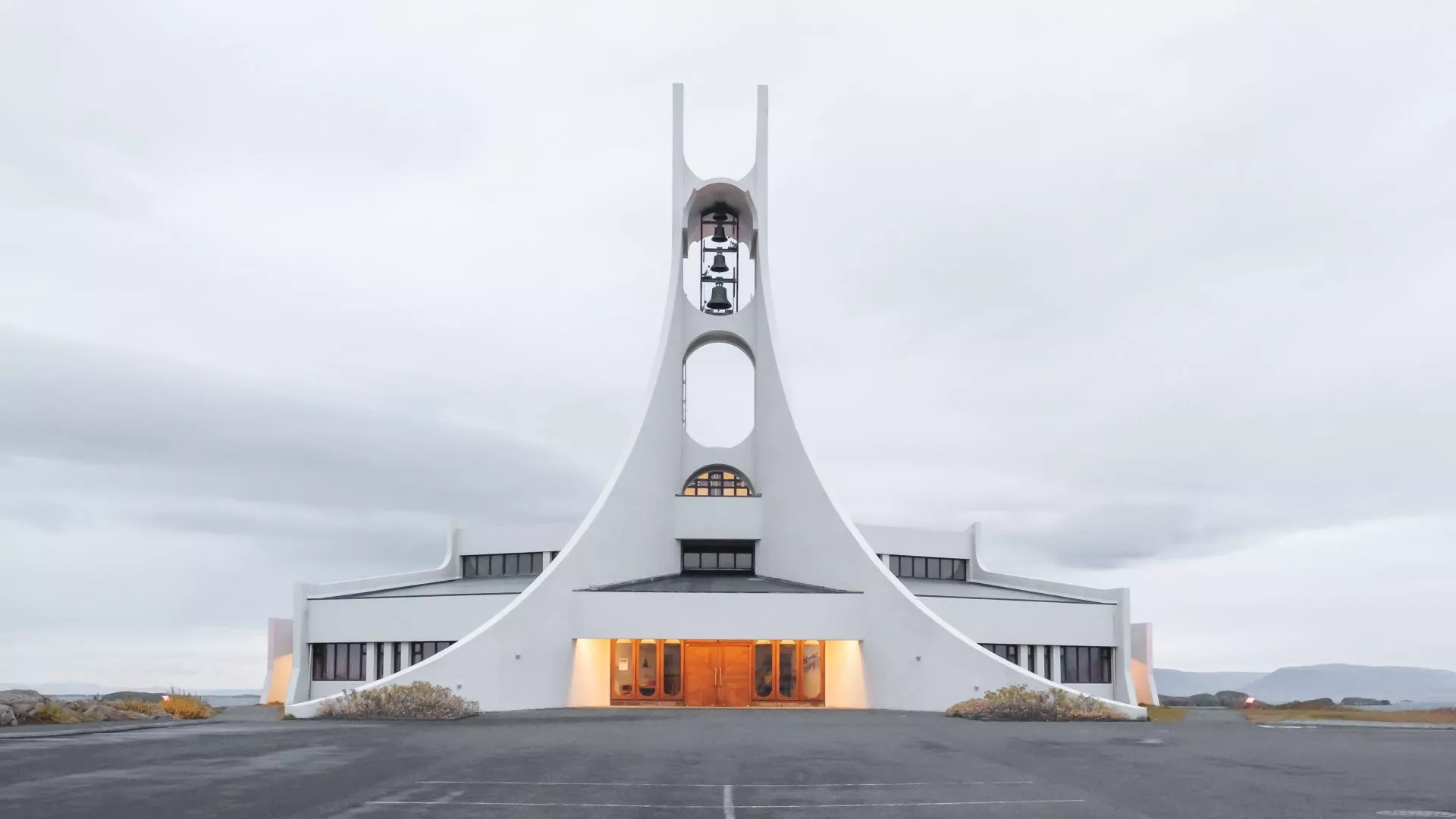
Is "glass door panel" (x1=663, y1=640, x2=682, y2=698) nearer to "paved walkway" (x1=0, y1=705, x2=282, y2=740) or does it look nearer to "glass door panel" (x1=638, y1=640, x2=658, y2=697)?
→ "glass door panel" (x1=638, y1=640, x2=658, y2=697)

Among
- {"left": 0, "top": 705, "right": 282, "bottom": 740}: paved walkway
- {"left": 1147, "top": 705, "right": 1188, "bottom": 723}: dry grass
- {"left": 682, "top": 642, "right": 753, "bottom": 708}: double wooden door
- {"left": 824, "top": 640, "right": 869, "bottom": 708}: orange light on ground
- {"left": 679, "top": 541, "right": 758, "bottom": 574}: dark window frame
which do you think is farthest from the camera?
{"left": 679, "top": 541, "right": 758, "bottom": 574}: dark window frame

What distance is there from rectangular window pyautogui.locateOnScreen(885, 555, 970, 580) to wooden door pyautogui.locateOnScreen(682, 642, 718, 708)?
10878mm

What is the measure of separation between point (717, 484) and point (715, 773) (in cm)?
2631

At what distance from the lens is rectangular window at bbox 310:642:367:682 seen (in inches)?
1335

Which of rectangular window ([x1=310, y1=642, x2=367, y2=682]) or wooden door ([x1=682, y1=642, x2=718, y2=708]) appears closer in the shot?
wooden door ([x1=682, y1=642, x2=718, y2=708])

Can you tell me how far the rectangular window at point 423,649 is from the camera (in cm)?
3300

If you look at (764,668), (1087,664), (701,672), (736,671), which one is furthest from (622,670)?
(1087,664)

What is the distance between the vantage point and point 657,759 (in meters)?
14.7

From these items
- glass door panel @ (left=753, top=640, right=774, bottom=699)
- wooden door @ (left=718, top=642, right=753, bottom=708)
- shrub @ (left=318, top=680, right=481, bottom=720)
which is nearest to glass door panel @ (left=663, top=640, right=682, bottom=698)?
wooden door @ (left=718, top=642, right=753, bottom=708)

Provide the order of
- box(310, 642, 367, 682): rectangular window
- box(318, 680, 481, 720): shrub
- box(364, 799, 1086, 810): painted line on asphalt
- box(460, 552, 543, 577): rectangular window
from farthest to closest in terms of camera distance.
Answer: box(460, 552, 543, 577): rectangular window
box(310, 642, 367, 682): rectangular window
box(318, 680, 481, 720): shrub
box(364, 799, 1086, 810): painted line on asphalt

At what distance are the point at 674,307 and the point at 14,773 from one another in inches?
1082

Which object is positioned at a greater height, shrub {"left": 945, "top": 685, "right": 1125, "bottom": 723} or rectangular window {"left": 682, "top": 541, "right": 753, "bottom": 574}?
rectangular window {"left": 682, "top": 541, "right": 753, "bottom": 574}

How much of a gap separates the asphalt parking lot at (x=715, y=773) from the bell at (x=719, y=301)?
808 inches

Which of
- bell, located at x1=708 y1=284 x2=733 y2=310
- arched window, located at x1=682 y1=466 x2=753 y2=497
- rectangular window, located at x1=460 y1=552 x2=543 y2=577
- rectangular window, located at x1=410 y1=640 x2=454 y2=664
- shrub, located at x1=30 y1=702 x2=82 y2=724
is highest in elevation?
bell, located at x1=708 y1=284 x2=733 y2=310
